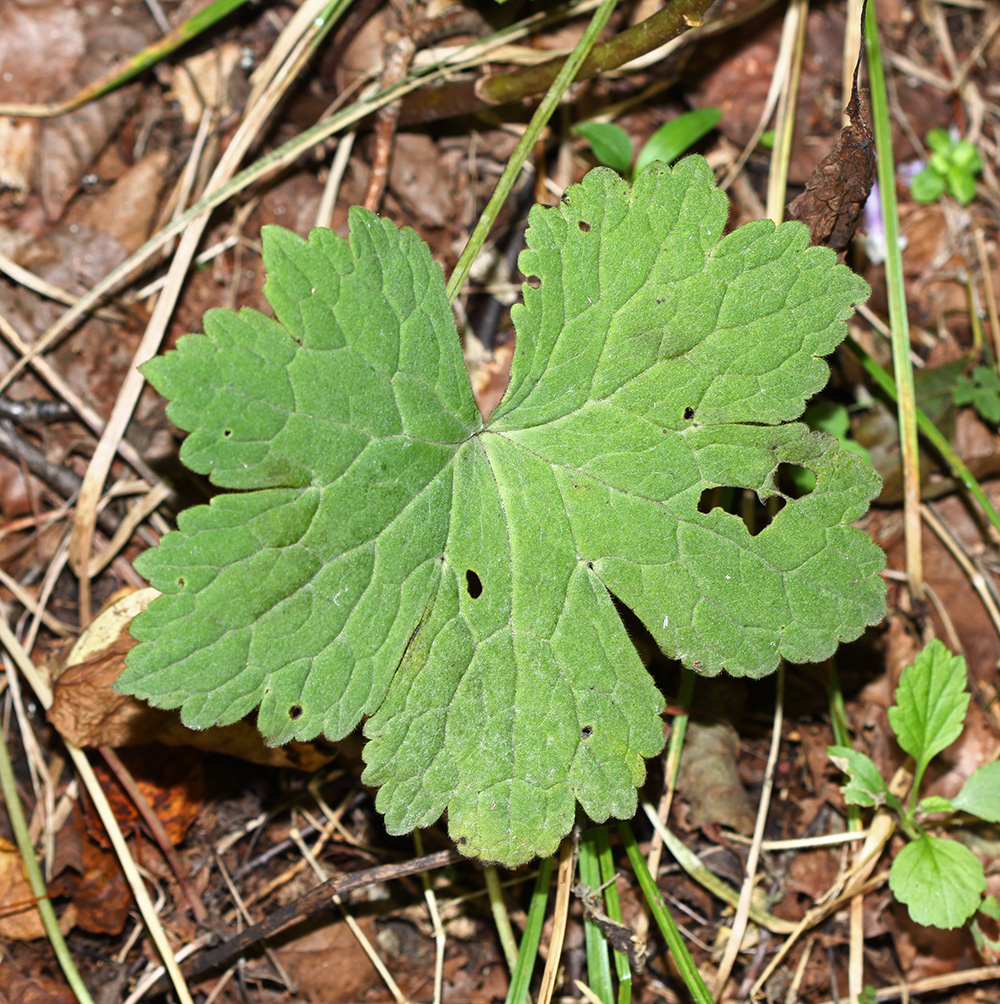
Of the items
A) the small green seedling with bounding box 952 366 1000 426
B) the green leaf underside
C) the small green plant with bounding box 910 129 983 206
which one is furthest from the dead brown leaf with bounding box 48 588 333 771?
the small green plant with bounding box 910 129 983 206

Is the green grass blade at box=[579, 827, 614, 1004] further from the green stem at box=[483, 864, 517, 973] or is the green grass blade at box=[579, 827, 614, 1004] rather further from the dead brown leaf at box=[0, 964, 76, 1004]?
the dead brown leaf at box=[0, 964, 76, 1004]

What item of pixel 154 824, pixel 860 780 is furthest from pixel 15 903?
pixel 860 780

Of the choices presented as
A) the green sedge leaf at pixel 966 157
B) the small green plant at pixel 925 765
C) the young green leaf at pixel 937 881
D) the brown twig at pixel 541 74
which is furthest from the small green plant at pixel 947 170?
the young green leaf at pixel 937 881

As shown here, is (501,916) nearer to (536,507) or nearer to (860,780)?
(860,780)

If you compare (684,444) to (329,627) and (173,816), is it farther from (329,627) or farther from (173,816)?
(173,816)

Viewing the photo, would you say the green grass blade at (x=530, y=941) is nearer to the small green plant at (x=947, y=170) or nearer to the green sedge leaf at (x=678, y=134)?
the green sedge leaf at (x=678, y=134)

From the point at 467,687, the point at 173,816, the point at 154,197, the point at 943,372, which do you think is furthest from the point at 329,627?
the point at 943,372
